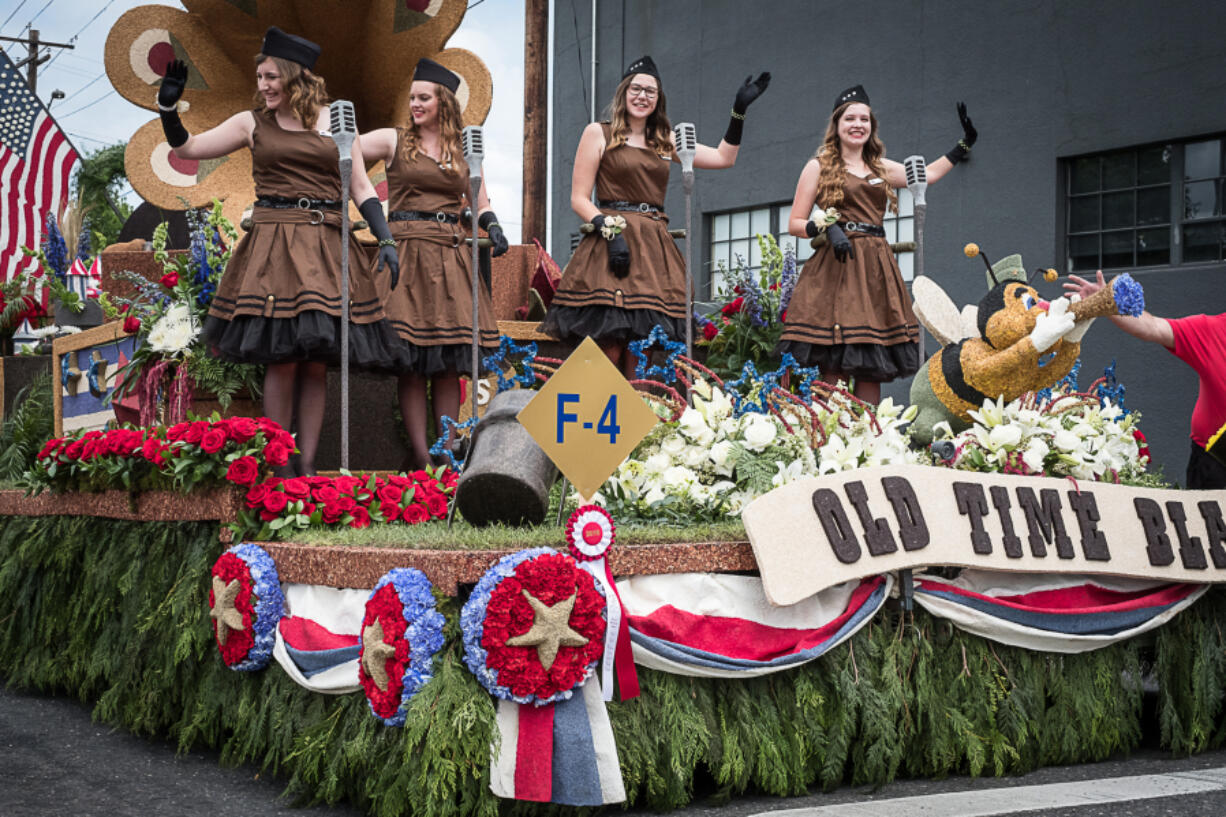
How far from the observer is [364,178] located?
5449 millimetres

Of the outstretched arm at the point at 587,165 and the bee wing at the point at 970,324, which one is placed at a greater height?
the outstretched arm at the point at 587,165

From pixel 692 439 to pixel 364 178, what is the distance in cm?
192

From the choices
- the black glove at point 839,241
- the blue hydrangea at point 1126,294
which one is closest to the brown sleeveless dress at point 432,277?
the black glove at point 839,241

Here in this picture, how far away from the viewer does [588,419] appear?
3.82 meters

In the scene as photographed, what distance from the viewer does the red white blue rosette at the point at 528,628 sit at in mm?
3342

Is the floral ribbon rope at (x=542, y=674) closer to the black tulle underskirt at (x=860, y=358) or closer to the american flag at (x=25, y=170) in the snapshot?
the black tulle underskirt at (x=860, y=358)

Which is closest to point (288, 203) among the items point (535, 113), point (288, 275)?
point (288, 275)

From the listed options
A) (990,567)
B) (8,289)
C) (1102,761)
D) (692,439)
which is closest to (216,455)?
(692,439)

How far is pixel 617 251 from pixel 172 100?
2.02m

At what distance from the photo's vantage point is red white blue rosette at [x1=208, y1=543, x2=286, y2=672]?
13.0 ft

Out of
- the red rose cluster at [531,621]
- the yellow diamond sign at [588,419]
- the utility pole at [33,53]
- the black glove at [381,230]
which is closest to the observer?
the red rose cluster at [531,621]

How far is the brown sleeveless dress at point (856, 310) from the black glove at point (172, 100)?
9.50ft

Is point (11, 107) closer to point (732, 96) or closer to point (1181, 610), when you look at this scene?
point (732, 96)

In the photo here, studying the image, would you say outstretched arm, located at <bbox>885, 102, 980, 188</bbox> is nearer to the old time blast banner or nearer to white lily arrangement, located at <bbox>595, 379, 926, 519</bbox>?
white lily arrangement, located at <bbox>595, 379, 926, 519</bbox>
